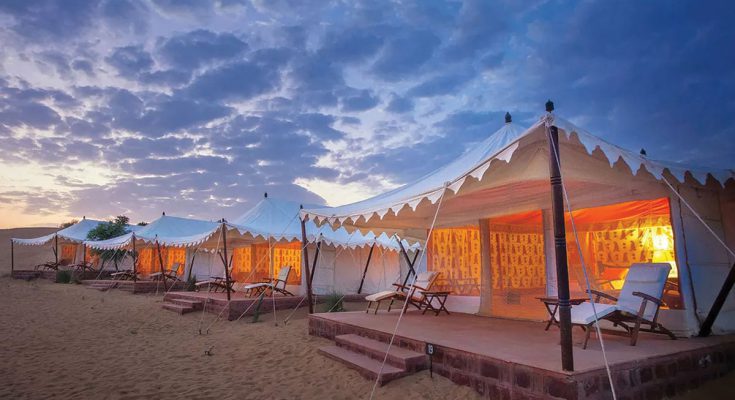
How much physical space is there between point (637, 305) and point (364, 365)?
3023 mm

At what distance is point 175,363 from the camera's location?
5.11m

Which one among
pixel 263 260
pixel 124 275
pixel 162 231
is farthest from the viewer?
pixel 124 275

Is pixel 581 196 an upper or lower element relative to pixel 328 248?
upper

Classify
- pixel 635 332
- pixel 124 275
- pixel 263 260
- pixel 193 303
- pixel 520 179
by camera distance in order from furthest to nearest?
pixel 124 275
pixel 263 260
pixel 193 303
pixel 520 179
pixel 635 332

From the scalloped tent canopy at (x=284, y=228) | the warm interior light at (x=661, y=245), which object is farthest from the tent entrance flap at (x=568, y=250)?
the scalloped tent canopy at (x=284, y=228)

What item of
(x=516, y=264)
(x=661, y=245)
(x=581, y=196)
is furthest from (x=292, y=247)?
(x=661, y=245)

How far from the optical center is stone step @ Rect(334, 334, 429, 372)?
396 centimetres

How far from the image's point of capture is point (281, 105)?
12.0 m

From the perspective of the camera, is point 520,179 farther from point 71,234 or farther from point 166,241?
point 71,234

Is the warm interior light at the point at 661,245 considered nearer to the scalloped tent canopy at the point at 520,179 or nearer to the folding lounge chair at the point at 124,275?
the scalloped tent canopy at the point at 520,179

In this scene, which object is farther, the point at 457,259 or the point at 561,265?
the point at 457,259

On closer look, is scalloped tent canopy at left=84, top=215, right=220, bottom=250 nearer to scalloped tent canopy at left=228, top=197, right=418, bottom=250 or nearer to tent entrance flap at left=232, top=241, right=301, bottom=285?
tent entrance flap at left=232, top=241, right=301, bottom=285

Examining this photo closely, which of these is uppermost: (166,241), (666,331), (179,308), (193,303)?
(166,241)

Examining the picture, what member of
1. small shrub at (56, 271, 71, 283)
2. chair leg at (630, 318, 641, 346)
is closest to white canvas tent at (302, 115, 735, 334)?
chair leg at (630, 318, 641, 346)
